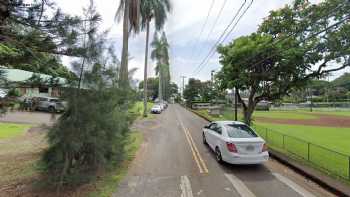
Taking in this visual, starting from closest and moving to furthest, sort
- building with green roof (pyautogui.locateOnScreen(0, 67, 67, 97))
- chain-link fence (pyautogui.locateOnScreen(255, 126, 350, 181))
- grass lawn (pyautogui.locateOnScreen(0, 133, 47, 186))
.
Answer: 1. building with green roof (pyautogui.locateOnScreen(0, 67, 67, 97))
2. grass lawn (pyautogui.locateOnScreen(0, 133, 47, 186))
3. chain-link fence (pyautogui.locateOnScreen(255, 126, 350, 181))

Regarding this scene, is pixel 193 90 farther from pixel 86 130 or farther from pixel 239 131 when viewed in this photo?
pixel 86 130

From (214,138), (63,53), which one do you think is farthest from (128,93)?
(214,138)

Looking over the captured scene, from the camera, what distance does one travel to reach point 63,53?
152 inches

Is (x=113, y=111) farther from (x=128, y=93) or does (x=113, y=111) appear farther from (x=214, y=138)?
(x=214, y=138)

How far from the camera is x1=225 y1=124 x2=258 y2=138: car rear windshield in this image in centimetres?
784

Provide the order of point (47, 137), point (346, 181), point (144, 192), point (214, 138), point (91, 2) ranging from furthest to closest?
point (214, 138) → point (346, 181) → point (144, 192) → point (47, 137) → point (91, 2)

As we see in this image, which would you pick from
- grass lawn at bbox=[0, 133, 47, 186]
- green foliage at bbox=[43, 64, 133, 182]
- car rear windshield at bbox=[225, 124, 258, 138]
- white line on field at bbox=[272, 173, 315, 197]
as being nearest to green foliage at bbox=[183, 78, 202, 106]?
grass lawn at bbox=[0, 133, 47, 186]

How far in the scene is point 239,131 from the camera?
8148 millimetres

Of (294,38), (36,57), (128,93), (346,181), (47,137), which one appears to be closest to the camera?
(36,57)

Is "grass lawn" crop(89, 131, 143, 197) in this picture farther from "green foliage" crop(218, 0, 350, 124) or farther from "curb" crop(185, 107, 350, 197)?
"green foliage" crop(218, 0, 350, 124)

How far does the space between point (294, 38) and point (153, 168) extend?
924 cm

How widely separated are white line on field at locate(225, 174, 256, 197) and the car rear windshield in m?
1.70

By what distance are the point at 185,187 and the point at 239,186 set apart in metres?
1.55

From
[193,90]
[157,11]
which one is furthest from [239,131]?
[193,90]
